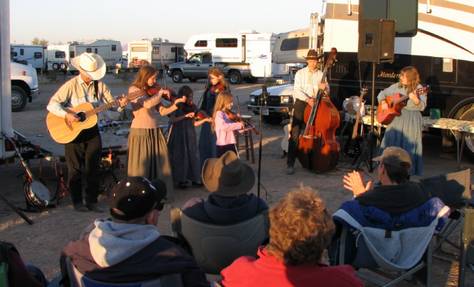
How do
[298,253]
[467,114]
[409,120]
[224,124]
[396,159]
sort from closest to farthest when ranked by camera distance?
[298,253] < [396,159] < [224,124] < [409,120] < [467,114]

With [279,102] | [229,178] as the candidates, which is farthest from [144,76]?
[279,102]

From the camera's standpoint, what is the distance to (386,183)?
3.71 meters

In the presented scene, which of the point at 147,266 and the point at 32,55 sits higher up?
the point at 32,55

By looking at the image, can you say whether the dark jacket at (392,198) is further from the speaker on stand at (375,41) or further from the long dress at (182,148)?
the speaker on stand at (375,41)

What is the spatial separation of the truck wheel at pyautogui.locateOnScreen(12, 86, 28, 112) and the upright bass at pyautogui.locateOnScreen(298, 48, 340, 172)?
1111 cm

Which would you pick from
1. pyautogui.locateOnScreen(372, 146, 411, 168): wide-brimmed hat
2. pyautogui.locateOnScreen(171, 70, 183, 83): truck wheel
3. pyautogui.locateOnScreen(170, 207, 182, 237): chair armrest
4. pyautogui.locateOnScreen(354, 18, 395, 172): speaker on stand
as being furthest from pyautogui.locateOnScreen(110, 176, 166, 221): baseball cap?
pyautogui.locateOnScreen(171, 70, 183, 83): truck wheel

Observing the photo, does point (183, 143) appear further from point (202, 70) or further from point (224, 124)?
point (202, 70)

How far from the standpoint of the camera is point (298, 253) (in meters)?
2.16

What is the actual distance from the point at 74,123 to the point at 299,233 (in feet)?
13.4

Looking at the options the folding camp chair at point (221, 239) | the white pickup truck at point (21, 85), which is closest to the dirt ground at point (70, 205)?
the folding camp chair at point (221, 239)

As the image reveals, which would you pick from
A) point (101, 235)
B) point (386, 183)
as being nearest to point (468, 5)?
point (386, 183)

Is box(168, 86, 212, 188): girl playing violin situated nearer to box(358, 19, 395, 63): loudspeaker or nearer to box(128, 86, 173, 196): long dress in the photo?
box(128, 86, 173, 196): long dress

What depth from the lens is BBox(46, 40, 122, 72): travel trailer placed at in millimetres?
47188

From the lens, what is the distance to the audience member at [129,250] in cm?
231
